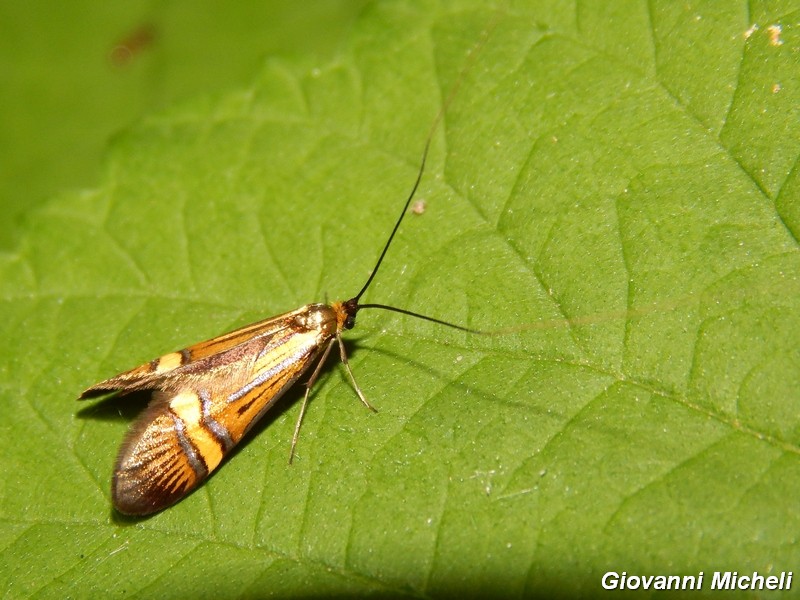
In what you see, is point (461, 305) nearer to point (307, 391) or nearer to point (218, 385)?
point (307, 391)

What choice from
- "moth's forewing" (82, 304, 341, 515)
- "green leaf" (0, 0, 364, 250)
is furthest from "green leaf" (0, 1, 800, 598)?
"green leaf" (0, 0, 364, 250)

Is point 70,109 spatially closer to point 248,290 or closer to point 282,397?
point 248,290

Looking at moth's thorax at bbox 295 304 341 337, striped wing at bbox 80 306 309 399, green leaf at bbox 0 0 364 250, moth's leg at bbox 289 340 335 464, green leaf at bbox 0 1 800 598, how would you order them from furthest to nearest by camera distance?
green leaf at bbox 0 0 364 250 → moth's thorax at bbox 295 304 341 337 → striped wing at bbox 80 306 309 399 → moth's leg at bbox 289 340 335 464 → green leaf at bbox 0 1 800 598

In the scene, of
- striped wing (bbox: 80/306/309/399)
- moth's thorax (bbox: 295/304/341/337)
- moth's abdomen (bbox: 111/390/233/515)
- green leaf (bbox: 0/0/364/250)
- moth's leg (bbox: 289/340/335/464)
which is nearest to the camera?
moth's abdomen (bbox: 111/390/233/515)

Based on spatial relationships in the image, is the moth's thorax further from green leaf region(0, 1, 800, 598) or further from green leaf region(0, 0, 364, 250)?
green leaf region(0, 0, 364, 250)

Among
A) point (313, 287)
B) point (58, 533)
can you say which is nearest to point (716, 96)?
point (313, 287)

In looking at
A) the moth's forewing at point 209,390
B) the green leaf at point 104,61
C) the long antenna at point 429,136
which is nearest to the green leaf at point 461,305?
the long antenna at point 429,136

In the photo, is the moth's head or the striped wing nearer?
the striped wing
